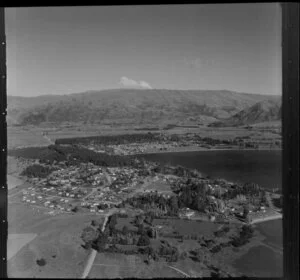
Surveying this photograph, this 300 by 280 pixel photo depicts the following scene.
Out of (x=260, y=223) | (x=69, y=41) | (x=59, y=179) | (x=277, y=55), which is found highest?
(x=69, y=41)

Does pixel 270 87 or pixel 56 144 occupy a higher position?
pixel 270 87

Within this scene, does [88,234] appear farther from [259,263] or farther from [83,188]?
[259,263]

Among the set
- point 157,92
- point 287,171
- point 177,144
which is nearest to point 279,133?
point 287,171

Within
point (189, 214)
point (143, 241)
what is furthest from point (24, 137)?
point (189, 214)

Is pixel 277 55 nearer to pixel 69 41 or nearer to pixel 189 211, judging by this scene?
pixel 189 211

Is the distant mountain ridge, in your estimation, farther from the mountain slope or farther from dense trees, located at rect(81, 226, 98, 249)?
dense trees, located at rect(81, 226, 98, 249)

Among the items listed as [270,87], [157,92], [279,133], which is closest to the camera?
[279,133]

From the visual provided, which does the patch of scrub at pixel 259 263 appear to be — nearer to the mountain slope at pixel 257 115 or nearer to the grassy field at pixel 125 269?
the grassy field at pixel 125 269
